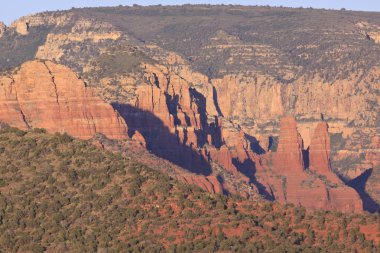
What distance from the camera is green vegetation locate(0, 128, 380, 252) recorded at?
75938mm

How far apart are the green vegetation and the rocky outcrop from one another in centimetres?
9838

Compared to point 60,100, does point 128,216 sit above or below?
above

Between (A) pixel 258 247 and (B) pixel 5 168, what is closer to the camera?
(A) pixel 258 247

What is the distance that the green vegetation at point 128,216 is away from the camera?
75.9m

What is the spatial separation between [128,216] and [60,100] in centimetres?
10958

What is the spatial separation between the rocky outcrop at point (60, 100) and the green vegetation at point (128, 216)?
98382 mm

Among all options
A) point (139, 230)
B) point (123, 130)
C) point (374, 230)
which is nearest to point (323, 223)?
point (374, 230)

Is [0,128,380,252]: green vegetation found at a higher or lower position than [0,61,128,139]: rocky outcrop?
higher

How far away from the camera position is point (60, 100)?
188 meters

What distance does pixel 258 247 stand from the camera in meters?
74.9

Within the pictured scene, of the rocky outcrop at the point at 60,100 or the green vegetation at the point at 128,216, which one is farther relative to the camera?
the rocky outcrop at the point at 60,100

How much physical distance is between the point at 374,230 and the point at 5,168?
16.8m

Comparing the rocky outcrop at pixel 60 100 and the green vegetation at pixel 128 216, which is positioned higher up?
the green vegetation at pixel 128 216

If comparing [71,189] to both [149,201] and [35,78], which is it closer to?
[149,201]
